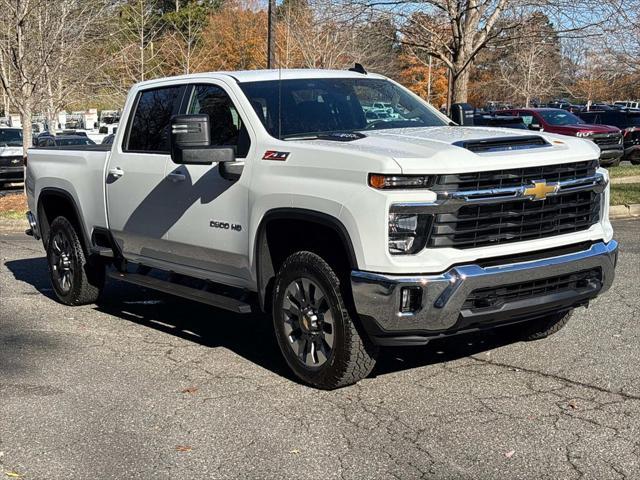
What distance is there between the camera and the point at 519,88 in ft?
151

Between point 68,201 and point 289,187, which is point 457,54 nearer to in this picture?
point 68,201

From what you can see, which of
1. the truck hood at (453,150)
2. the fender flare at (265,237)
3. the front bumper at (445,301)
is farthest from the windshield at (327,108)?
the front bumper at (445,301)

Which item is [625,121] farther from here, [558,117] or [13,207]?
[13,207]

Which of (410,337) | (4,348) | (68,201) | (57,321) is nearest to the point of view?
(410,337)

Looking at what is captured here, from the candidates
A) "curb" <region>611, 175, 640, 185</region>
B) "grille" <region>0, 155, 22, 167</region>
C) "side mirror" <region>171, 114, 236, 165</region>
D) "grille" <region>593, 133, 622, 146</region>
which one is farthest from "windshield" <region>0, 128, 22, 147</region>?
"side mirror" <region>171, 114, 236, 165</region>

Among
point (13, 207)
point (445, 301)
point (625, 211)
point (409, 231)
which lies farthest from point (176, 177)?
point (13, 207)

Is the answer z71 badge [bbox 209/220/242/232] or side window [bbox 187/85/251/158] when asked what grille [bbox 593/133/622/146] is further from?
z71 badge [bbox 209/220/242/232]

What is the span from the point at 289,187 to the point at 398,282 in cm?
100

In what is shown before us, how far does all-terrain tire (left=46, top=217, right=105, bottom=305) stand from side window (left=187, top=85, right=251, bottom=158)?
205 centimetres

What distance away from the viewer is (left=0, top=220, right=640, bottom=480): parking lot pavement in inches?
170

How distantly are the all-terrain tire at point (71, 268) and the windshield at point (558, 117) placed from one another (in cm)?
1845

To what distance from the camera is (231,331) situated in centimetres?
714

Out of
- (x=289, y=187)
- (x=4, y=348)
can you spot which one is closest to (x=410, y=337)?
(x=289, y=187)

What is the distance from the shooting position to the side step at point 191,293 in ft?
19.3
